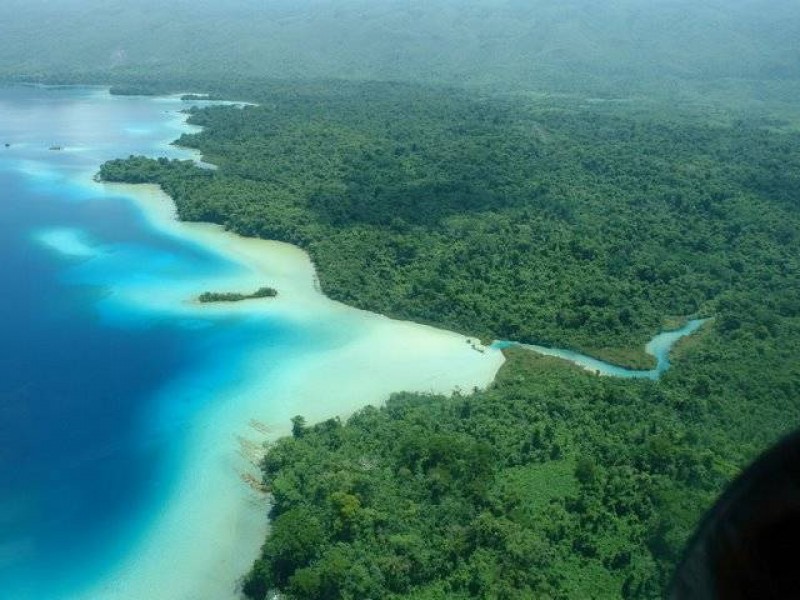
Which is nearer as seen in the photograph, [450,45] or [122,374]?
[122,374]

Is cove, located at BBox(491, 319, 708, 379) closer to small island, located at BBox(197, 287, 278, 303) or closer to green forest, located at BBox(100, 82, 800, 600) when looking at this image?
green forest, located at BBox(100, 82, 800, 600)

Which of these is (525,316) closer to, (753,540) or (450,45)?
(753,540)

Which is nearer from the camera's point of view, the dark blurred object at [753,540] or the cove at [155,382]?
the dark blurred object at [753,540]

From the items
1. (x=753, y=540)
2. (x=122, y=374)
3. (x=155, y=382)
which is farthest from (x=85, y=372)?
(x=753, y=540)

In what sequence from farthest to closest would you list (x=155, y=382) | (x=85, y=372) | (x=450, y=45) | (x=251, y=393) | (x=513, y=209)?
(x=450, y=45) → (x=513, y=209) → (x=85, y=372) → (x=155, y=382) → (x=251, y=393)

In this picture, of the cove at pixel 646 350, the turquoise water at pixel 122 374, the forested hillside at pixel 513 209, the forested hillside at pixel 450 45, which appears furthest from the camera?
the forested hillside at pixel 450 45

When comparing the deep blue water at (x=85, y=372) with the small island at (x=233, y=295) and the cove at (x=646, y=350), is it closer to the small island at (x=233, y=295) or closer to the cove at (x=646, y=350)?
the small island at (x=233, y=295)

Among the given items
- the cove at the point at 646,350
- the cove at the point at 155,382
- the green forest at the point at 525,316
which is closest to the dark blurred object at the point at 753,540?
the green forest at the point at 525,316
